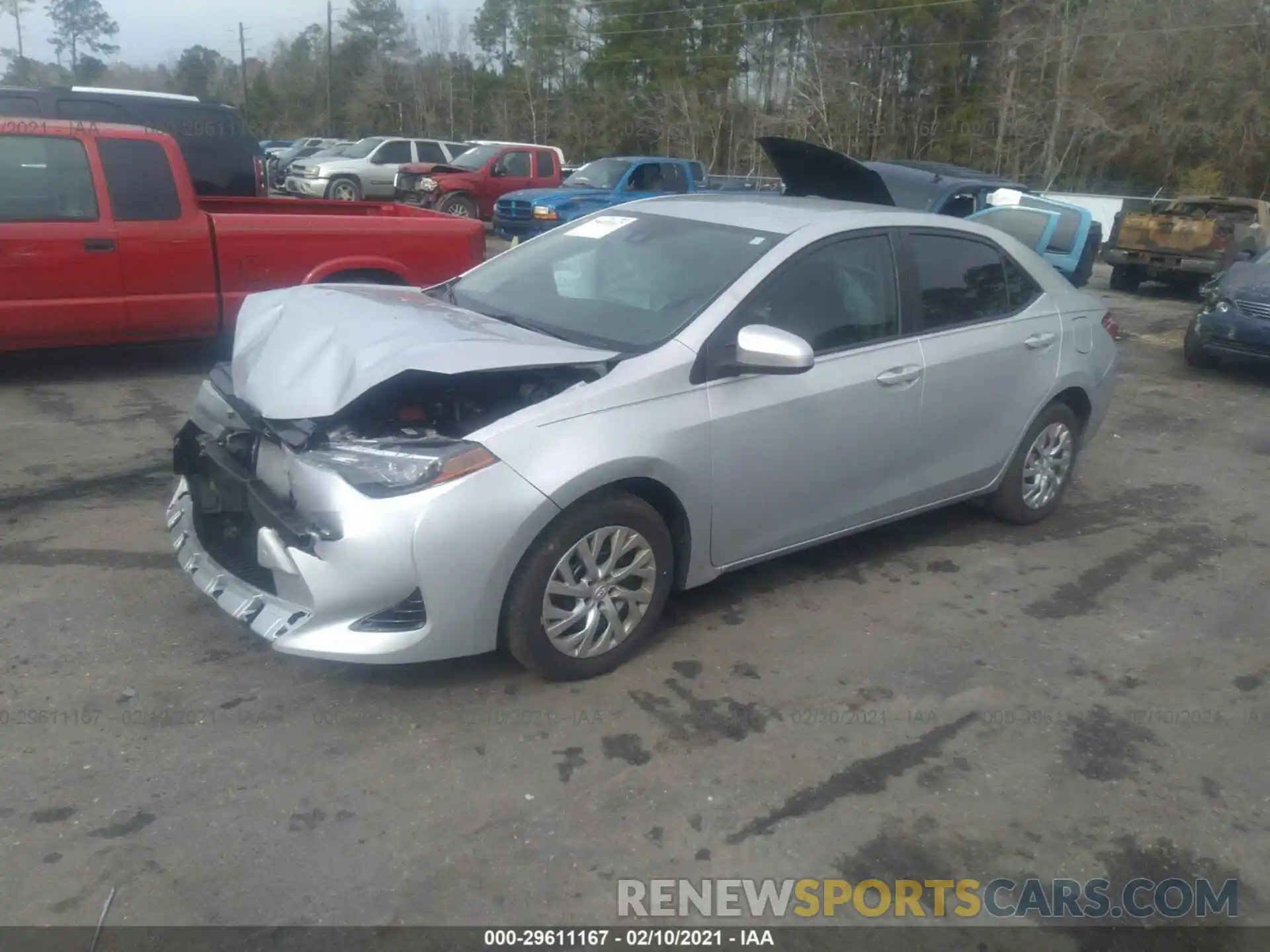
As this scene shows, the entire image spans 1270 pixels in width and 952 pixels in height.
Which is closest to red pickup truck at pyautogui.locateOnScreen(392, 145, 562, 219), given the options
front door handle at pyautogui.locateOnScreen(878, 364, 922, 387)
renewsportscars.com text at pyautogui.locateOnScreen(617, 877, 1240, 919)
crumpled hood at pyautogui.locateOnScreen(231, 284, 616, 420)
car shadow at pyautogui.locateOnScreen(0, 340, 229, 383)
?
car shadow at pyautogui.locateOnScreen(0, 340, 229, 383)

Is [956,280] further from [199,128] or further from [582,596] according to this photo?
[199,128]

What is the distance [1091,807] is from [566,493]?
197cm

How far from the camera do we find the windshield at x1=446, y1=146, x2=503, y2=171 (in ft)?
69.9

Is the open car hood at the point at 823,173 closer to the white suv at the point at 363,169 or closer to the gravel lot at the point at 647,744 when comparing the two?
the gravel lot at the point at 647,744

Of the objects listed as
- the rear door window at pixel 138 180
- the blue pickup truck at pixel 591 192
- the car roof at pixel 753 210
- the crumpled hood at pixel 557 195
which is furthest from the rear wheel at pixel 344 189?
the car roof at pixel 753 210

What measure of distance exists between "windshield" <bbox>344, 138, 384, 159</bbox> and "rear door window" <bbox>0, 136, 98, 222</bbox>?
18010 mm

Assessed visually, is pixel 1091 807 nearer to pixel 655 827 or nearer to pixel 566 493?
pixel 655 827

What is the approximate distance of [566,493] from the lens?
3695 millimetres

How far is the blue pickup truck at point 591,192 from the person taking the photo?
54.1 feet

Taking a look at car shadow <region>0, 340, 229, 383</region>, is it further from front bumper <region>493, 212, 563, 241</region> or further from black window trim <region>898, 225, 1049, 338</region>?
front bumper <region>493, 212, 563, 241</region>

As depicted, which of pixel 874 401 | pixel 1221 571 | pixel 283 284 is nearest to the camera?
pixel 874 401

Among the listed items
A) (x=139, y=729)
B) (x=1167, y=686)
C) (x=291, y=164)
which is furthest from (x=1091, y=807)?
(x=291, y=164)

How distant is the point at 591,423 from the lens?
380cm

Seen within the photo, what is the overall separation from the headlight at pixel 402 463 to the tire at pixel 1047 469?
10.6ft
